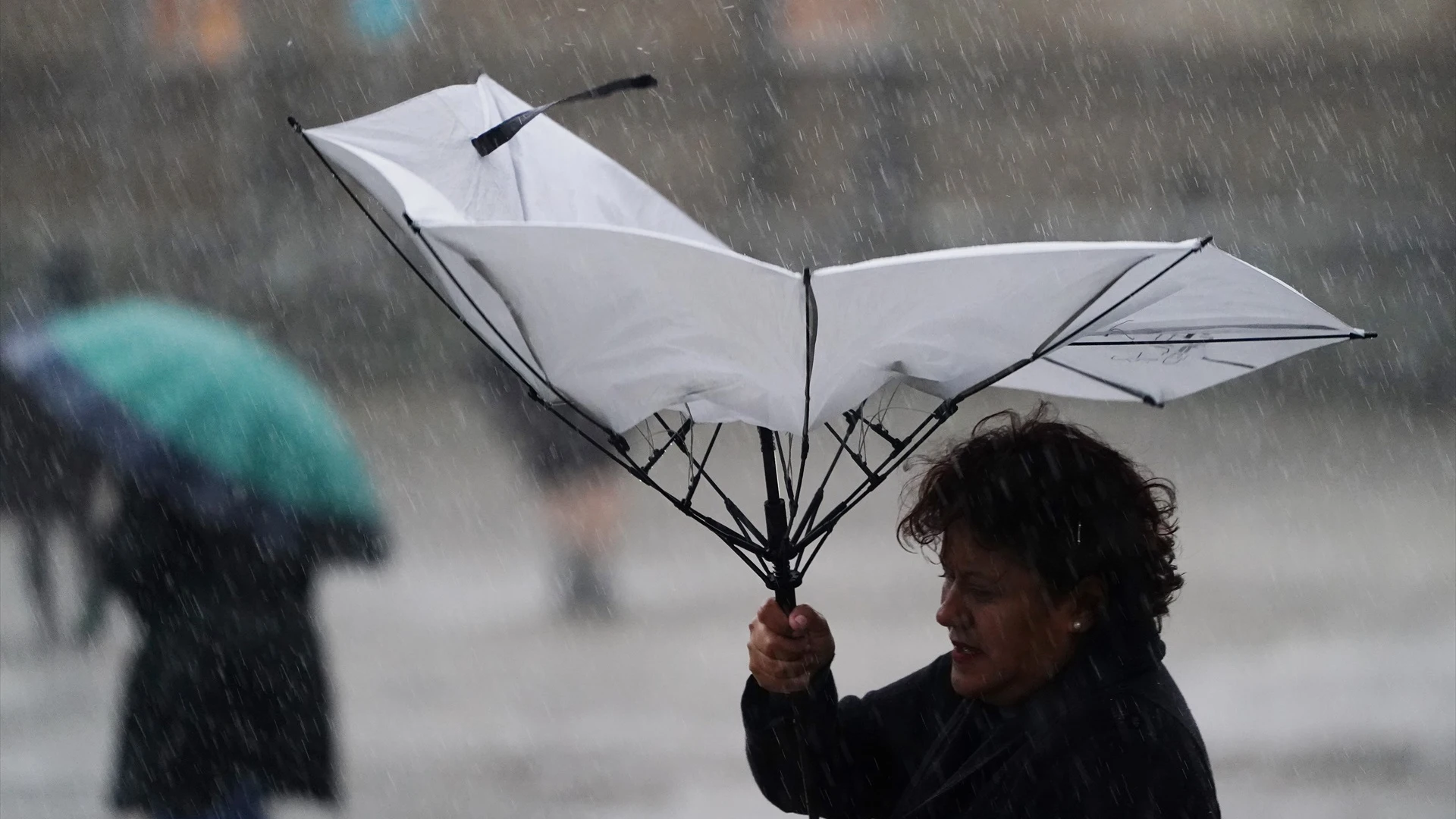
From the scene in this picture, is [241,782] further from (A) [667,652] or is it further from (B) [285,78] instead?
(B) [285,78]

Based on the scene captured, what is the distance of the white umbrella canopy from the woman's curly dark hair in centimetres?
12

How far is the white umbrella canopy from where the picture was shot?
1.49m

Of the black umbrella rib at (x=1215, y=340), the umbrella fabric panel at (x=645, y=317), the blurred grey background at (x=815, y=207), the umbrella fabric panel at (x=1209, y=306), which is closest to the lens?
the umbrella fabric panel at (x=645, y=317)

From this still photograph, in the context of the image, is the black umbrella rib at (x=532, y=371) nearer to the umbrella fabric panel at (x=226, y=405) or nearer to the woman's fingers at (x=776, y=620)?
the woman's fingers at (x=776, y=620)

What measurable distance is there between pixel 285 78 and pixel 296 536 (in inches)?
730

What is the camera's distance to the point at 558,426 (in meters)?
7.49

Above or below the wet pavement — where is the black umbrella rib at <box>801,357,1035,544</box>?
below

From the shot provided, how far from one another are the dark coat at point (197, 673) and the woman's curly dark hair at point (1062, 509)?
152 centimetres

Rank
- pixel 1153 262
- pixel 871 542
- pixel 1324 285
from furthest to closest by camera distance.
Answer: pixel 1324 285
pixel 871 542
pixel 1153 262

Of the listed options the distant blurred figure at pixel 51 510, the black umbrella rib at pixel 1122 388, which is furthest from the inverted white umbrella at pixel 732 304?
the distant blurred figure at pixel 51 510

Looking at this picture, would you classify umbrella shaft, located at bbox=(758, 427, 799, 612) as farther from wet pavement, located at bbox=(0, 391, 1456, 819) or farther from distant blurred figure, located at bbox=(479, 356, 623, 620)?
distant blurred figure, located at bbox=(479, 356, 623, 620)

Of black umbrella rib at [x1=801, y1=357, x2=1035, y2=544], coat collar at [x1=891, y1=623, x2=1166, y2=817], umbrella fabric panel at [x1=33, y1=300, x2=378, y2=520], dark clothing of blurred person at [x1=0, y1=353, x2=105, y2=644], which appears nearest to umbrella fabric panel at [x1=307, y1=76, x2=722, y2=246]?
black umbrella rib at [x1=801, y1=357, x2=1035, y2=544]

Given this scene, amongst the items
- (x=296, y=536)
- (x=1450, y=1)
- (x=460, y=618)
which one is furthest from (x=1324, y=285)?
(x=296, y=536)

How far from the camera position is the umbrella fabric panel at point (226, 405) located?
2936 millimetres
